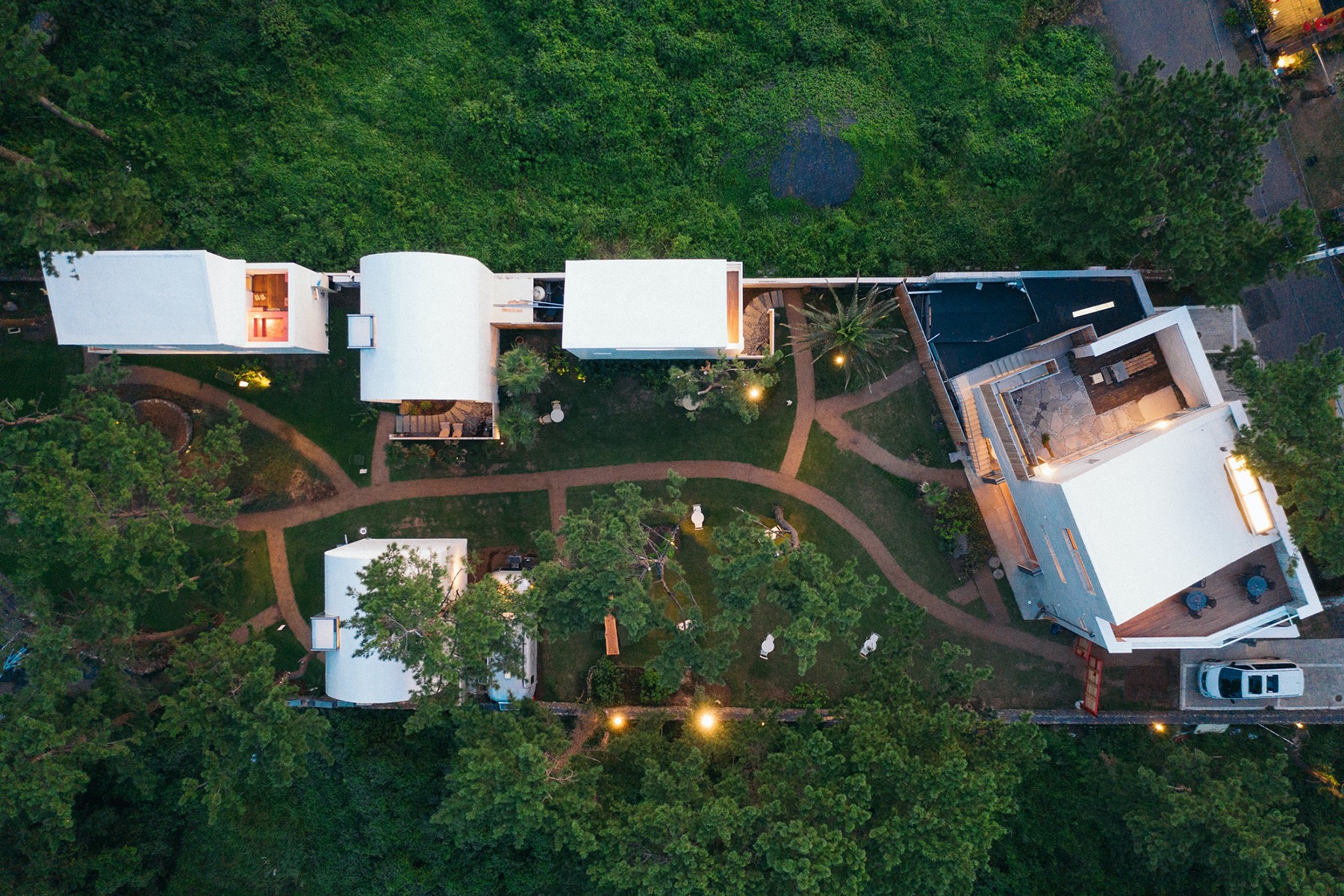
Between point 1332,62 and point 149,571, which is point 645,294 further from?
point 1332,62

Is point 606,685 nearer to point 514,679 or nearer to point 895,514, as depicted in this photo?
point 514,679

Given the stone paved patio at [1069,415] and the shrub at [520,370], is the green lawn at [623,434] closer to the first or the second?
the shrub at [520,370]

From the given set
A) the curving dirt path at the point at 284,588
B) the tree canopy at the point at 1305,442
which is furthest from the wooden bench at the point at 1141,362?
the curving dirt path at the point at 284,588

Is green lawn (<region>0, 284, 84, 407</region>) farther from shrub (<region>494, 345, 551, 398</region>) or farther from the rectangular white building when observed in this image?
the rectangular white building

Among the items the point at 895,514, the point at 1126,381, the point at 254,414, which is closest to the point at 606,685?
the point at 895,514

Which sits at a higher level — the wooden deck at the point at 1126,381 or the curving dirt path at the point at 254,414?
the curving dirt path at the point at 254,414

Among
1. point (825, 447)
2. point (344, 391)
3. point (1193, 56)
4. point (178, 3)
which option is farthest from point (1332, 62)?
point (178, 3)
